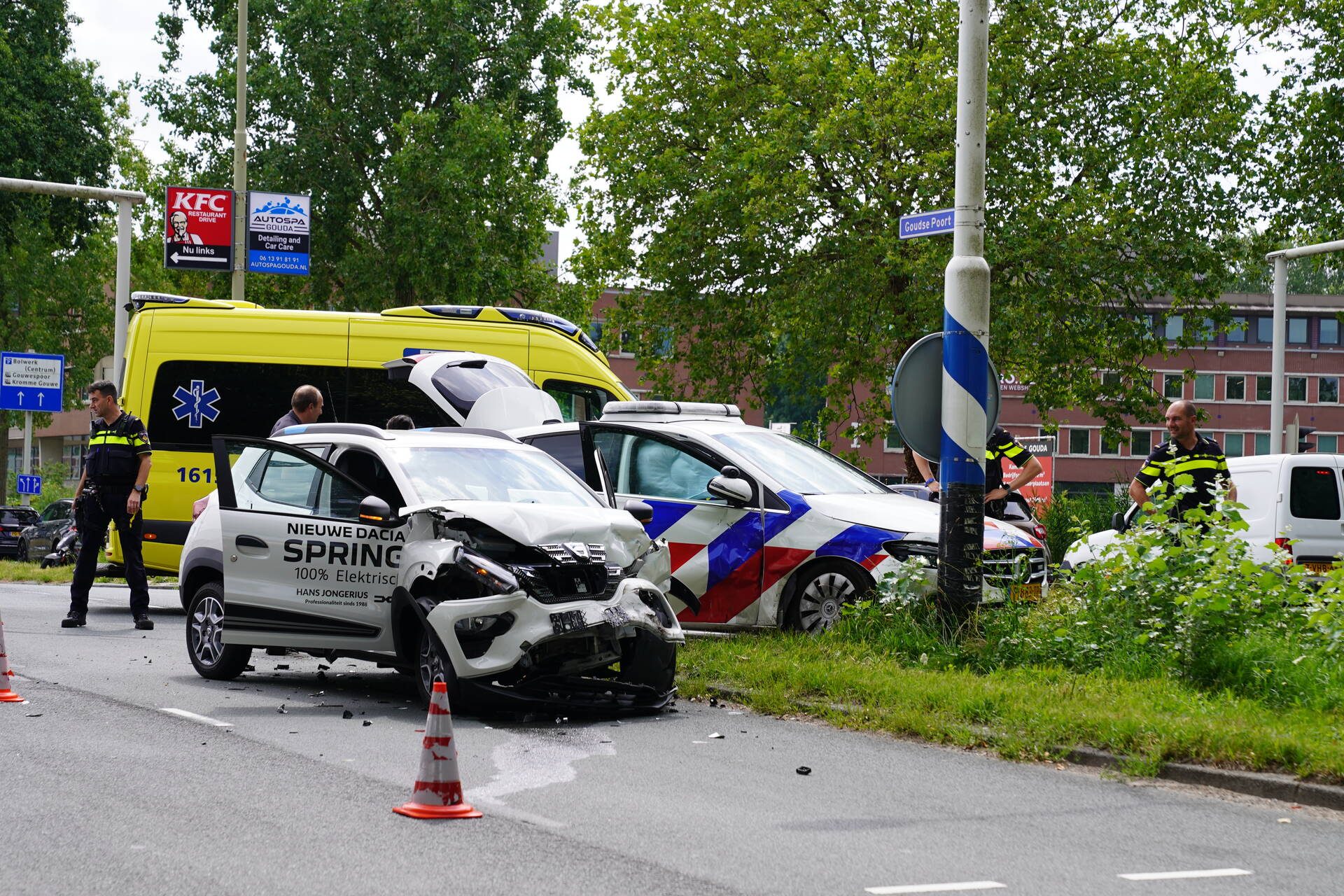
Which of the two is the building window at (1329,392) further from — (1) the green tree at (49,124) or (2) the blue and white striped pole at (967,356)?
(2) the blue and white striped pole at (967,356)

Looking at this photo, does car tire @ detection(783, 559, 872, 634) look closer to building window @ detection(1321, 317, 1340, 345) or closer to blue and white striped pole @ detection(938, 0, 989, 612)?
blue and white striped pole @ detection(938, 0, 989, 612)

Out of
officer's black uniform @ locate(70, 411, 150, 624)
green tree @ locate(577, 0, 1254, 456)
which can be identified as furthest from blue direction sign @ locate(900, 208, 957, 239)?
green tree @ locate(577, 0, 1254, 456)

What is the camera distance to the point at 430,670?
324 inches

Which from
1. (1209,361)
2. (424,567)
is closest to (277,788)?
(424,567)

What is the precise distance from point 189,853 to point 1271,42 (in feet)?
90.6

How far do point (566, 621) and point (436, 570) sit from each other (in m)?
0.80

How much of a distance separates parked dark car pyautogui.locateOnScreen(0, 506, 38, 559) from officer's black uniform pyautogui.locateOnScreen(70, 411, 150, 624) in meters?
27.0

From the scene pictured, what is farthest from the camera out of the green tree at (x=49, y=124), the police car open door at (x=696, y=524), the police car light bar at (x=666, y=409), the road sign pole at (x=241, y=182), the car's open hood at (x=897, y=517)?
the green tree at (x=49, y=124)

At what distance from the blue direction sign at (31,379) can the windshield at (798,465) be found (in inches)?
677

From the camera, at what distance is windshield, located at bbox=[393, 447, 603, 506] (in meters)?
8.80

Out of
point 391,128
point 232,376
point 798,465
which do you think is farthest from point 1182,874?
point 391,128

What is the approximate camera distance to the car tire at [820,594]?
1038cm

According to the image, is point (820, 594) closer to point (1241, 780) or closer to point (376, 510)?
point (376, 510)

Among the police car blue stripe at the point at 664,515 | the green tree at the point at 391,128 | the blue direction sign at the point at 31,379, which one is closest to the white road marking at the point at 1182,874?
the police car blue stripe at the point at 664,515
